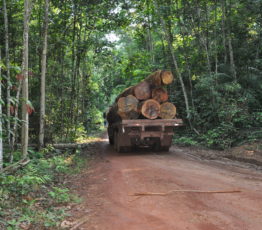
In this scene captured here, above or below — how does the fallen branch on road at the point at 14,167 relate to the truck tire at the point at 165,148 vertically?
above

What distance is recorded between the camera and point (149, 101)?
10062 mm

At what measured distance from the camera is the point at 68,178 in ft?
23.2

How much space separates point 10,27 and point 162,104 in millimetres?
6027

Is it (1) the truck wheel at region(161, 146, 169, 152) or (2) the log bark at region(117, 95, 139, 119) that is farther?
(1) the truck wheel at region(161, 146, 169, 152)

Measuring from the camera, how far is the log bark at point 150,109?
9.91 metres

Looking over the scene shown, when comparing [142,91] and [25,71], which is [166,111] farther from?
[25,71]

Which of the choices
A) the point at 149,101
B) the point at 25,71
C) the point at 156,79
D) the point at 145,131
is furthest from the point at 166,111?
the point at 25,71

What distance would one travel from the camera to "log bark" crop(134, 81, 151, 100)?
10.3m

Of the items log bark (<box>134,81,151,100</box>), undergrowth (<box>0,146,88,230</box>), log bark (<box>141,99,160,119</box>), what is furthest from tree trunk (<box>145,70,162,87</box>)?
undergrowth (<box>0,146,88,230</box>)

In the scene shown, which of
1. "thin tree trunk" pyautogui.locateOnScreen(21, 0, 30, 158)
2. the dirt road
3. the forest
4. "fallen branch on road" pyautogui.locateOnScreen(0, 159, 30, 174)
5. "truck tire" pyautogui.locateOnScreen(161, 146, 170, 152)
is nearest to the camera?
the dirt road

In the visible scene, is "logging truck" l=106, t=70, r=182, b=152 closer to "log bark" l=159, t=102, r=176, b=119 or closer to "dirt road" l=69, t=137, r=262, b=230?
"log bark" l=159, t=102, r=176, b=119

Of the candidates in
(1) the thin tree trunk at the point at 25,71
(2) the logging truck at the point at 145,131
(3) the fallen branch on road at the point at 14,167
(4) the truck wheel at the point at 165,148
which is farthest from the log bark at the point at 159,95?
(3) the fallen branch on road at the point at 14,167

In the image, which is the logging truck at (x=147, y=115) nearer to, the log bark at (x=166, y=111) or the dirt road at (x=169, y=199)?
the log bark at (x=166, y=111)

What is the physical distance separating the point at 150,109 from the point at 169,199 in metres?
5.40
